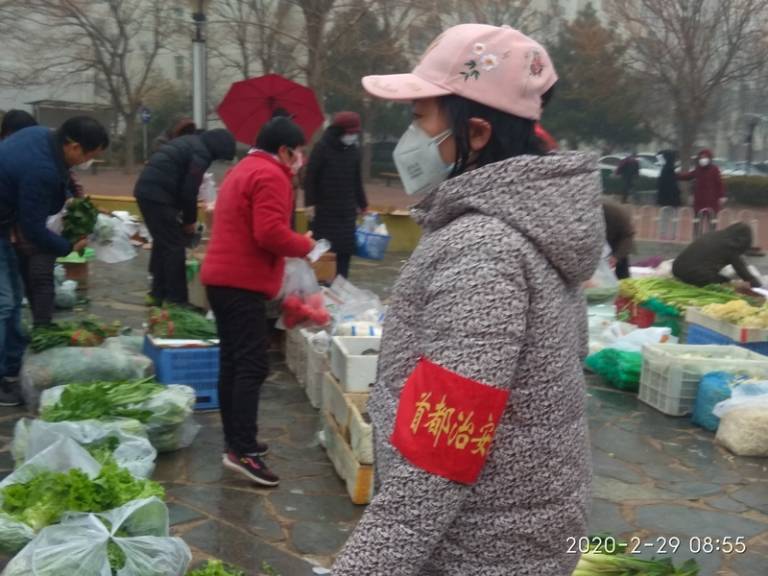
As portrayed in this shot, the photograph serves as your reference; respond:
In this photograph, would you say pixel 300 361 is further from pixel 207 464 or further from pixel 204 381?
pixel 207 464

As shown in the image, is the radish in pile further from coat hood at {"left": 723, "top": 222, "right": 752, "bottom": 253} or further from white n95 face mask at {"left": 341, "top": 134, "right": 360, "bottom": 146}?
coat hood at {"left": 723, "top": 222, "right": 752, "bottom": 253}

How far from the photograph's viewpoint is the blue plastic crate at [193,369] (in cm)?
605

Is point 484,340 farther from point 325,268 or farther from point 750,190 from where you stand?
point 750,190

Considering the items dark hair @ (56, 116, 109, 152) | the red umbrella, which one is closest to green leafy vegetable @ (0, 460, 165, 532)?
dark hair @ (56, 116, 109, 152)

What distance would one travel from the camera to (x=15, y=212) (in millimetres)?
5785

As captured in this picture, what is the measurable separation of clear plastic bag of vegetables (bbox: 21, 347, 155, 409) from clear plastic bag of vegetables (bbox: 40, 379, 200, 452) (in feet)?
1.00

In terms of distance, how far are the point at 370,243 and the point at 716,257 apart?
503 centimetres

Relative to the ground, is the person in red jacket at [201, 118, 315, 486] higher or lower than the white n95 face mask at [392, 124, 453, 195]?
lower

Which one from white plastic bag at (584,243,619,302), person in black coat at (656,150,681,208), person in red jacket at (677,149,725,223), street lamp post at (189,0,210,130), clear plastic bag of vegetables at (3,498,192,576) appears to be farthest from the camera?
person in black coat at (656,150,681,208)

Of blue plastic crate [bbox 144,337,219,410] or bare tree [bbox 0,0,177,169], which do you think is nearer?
blue plastic crate [bbox 144,337,219,410]

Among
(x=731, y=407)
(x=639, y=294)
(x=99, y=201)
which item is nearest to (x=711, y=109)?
(x=99, y=201)

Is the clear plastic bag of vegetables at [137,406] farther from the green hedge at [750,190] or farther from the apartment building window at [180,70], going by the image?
the apartment building window at [180,70]

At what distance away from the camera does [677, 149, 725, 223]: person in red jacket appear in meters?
17.1
